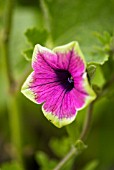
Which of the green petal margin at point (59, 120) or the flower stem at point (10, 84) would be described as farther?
the flower stem at point (10, 84)

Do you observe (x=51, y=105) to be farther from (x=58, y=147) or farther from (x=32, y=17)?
(x=32, y=17)

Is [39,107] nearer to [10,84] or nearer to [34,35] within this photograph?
[10,84]

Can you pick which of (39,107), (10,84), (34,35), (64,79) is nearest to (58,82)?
(64,79)

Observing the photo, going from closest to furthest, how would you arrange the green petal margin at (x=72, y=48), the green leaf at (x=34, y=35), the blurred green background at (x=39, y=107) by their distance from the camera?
the green petal margin at (x=72, y=48) < the green leaf at (x=34, y=35) < the blurred green background at (x=39, y=107)

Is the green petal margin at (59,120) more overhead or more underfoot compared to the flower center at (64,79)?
more underfoot

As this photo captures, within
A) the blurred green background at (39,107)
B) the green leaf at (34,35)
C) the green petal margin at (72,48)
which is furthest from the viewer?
the blurred green background at (39,107)

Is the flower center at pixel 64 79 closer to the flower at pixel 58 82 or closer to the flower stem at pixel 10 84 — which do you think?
the flower at pixel 58 82

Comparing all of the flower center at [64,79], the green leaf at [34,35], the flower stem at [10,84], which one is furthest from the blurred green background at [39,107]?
the flower center at [64,79]

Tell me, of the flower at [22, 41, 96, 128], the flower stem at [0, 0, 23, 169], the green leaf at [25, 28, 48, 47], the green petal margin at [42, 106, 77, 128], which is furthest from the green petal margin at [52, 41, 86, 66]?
the flower stem at [0, 0, 23, 169]
